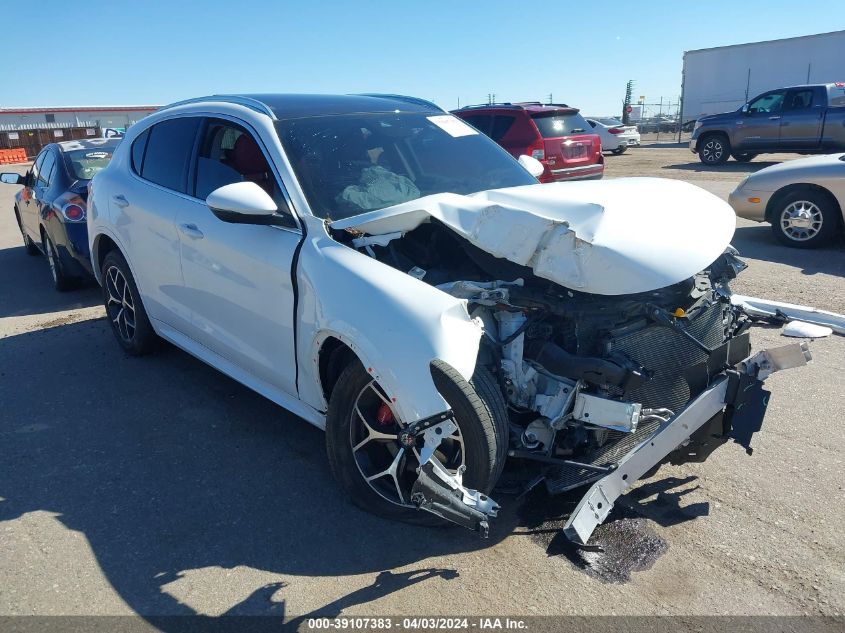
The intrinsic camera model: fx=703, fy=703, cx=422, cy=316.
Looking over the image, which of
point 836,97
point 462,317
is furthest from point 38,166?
point 836,97

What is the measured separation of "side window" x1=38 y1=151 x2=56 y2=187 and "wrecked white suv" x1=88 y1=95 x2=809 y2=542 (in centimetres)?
541

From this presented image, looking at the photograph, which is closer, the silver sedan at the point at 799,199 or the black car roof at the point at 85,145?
the silver sedan at the point at 799,199

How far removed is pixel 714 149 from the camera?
20.1 meters

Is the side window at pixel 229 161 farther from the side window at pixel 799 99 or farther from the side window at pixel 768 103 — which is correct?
the side window at pixel 768 103

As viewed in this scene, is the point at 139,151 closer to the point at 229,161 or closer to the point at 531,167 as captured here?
the point at 229,161

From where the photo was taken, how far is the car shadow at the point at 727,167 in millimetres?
18609

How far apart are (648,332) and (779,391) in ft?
6.57

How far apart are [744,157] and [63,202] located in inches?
764

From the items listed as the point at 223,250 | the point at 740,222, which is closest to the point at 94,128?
the point at 740,222

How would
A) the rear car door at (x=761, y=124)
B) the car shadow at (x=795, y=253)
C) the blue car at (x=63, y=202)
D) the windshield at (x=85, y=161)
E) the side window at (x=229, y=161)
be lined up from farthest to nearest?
1. the rear car door at (x=761, y=124)
2. the windshield at (x=85, y=161)
3. the car shadow at (x=795, y=253)
4. the blue car at (x=63, y=202)
5. the side window at (x=229, y=161)

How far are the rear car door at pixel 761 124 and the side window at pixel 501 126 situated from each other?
982 cm

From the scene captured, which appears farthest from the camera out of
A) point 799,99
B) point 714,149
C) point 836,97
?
point 714,149

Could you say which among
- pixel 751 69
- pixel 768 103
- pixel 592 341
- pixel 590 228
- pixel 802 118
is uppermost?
pixel 751 69

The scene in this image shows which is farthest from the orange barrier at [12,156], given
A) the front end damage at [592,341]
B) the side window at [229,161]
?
the front end damage at [592,341]
